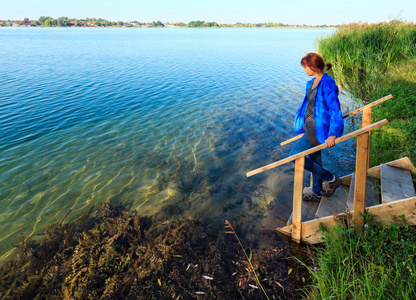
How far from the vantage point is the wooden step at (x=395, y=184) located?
11.2ft

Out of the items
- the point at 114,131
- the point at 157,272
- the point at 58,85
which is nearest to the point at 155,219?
the point at 157,272

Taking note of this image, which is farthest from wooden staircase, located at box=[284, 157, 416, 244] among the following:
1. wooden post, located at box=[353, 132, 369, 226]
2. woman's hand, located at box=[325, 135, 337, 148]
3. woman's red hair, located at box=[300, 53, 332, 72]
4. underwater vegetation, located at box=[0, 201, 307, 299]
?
woman's red hair, located at box=[300, 53, 332, 72]

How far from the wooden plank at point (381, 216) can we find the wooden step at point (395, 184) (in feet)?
0.51

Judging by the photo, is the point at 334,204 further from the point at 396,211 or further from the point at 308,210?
the point at 396,211

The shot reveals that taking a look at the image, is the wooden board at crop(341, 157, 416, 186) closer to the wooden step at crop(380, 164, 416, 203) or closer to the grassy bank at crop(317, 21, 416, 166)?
the wooden step at crop(380, 164, 416, 203)

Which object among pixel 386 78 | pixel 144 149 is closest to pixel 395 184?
pixel 144 149

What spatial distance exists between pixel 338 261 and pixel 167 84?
15.1 m

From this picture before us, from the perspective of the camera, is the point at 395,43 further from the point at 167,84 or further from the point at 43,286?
the point at 43,286

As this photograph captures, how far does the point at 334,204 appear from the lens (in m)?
4.02

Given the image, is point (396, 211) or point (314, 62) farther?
point (314, 62)

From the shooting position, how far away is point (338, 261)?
10.1ft

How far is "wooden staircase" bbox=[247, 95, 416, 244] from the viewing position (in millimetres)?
3068

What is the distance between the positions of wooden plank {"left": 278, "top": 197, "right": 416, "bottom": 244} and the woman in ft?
2.45

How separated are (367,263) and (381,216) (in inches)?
27.0
